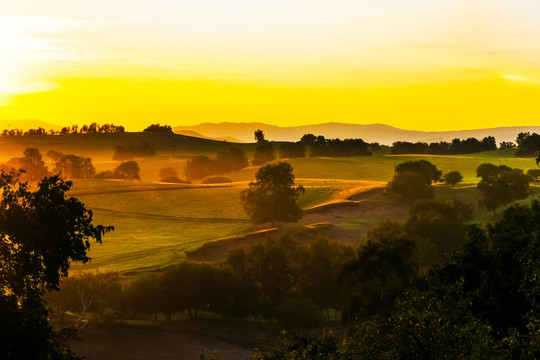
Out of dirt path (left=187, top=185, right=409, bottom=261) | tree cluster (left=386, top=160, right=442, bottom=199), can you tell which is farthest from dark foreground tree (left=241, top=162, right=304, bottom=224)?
tree cluster (left=386, top=160, right=442, bottom=199)

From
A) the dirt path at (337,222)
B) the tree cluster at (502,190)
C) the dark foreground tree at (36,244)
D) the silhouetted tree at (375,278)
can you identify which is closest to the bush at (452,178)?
the dirt path at (337,222)

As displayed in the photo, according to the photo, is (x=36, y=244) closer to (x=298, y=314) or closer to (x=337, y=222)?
(x=298, y=314)

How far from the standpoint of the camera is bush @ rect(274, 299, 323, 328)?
259 feet

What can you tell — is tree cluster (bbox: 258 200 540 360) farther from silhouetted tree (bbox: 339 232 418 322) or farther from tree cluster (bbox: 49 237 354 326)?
tree cluster (bbox: 49 237 354 326)

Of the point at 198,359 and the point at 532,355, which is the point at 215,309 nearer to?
the point at 198,359

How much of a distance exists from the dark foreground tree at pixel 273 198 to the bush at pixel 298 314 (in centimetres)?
4244

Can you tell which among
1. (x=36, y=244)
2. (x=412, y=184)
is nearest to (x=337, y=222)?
(x=412, y=184)

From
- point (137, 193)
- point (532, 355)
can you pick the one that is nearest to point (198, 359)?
point (532, 355)

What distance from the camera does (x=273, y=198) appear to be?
122750 mm

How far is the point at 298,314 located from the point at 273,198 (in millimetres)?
45276

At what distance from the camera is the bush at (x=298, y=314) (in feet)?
259

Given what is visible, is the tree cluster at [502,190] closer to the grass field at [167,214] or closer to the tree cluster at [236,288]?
the grass field at [167,214]

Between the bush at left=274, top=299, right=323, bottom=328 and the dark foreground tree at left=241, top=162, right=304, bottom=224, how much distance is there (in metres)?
42.4

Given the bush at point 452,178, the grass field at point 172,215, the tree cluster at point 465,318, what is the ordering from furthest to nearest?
the bush at point 452,178 < the grass field at point 172,215 < the tree cluster at point 465,318
